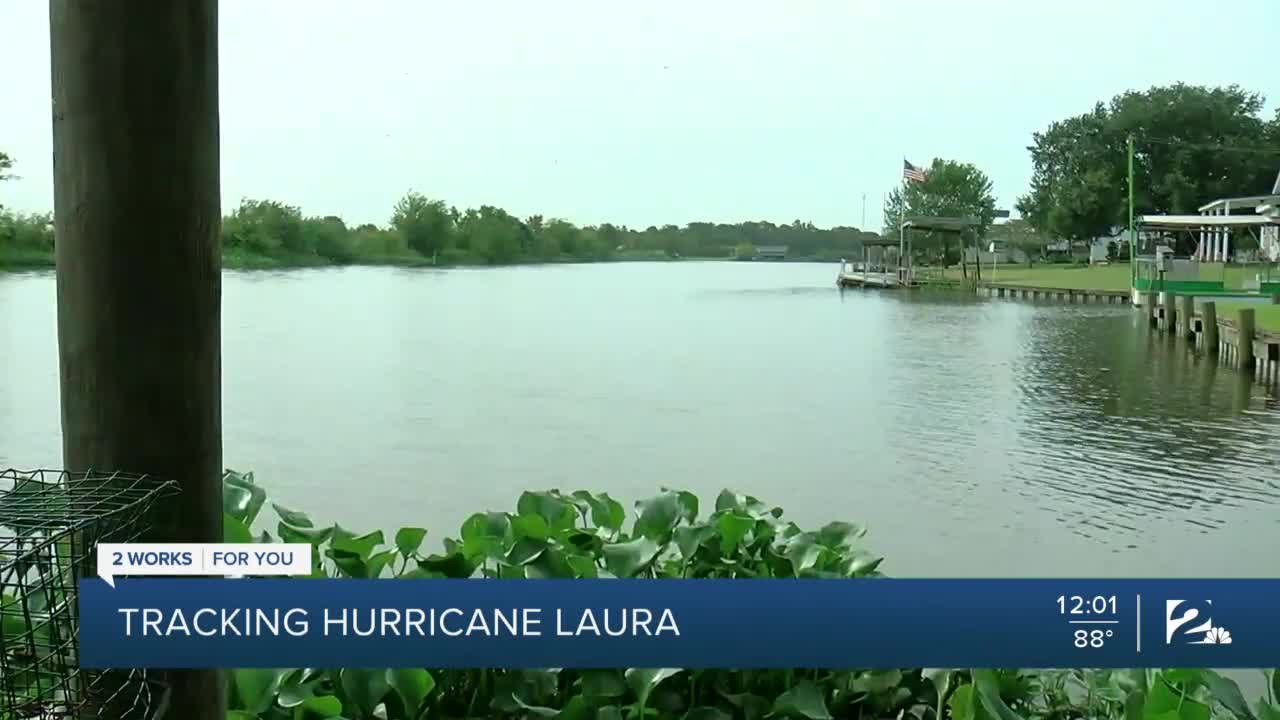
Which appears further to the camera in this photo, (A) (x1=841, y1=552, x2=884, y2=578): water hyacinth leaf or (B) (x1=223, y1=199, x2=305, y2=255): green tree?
(B) (x1=223, y1=199, x2=305, y2=255): green tree

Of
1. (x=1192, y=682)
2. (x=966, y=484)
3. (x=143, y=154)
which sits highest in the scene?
(x=143, y=154)

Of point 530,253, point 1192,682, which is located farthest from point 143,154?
point 530,253

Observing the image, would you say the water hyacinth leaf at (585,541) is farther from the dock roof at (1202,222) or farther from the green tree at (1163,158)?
the green tree at (1163,158)

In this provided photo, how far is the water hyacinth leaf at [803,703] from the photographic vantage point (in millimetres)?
2102

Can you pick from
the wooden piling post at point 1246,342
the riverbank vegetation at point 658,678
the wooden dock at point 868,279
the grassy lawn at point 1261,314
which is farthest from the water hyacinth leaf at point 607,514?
the wooden dock at point 868,279

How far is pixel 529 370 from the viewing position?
15781 millimetres

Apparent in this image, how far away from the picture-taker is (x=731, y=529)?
2.58 metres

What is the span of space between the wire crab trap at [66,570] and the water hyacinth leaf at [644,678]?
0.78 meters

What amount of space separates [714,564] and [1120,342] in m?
17.5

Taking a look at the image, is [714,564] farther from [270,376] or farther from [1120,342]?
[1120,342]

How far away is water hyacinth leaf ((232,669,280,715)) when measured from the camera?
197 centimetres

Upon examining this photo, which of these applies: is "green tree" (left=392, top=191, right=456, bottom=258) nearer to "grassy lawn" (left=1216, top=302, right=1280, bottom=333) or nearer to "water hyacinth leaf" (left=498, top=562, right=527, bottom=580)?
"grassy lawn" (left=1216, top=302, right=1280, bottom=333)

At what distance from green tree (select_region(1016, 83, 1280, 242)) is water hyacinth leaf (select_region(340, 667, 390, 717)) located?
151 ft

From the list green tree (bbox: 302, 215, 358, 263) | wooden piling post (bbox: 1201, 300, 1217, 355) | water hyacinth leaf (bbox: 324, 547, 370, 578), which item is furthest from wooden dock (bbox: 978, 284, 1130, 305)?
water hyacinth leaf (bbox: 324, 547, 370, 578)
